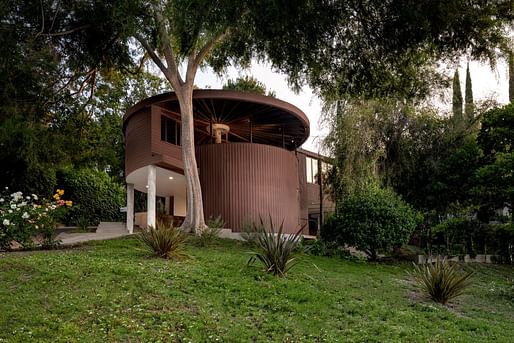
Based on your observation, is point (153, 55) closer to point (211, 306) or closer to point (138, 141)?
point (138, 141)

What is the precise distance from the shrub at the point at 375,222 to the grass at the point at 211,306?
12.9 feet

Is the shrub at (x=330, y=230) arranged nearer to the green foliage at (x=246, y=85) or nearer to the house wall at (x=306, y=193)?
the house wall at (x=306, y=193)

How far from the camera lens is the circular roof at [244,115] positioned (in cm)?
1753

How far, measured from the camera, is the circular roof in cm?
1753

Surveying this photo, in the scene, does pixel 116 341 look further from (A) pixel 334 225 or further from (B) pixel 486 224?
(B) pixel 486 224

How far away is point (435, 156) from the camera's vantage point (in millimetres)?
19875

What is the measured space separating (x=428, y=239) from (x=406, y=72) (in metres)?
13.1

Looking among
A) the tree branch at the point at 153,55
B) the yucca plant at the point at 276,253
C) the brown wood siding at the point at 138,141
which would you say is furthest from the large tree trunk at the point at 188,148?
the yucca plant at the point at 276,253

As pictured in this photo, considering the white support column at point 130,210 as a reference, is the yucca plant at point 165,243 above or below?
below

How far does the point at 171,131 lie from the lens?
739 inches

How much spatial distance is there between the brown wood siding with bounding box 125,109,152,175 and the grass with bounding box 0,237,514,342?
6768mm

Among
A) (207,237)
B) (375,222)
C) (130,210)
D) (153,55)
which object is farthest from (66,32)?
(130,210)

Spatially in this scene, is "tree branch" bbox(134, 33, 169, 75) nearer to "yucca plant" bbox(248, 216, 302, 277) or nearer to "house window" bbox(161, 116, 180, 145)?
"house window" bbox(161, 116, 180, 145)

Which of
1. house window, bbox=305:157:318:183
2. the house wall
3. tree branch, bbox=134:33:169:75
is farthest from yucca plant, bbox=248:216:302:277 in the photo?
house window, bbox=305:157:318:183
